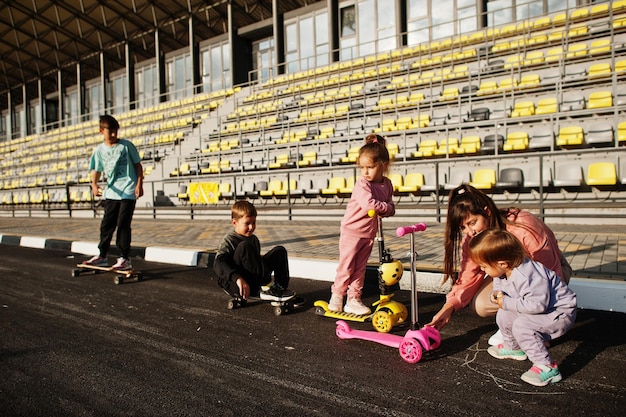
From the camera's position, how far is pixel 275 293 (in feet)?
11.6

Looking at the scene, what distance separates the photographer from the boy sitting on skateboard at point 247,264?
349 centimetres

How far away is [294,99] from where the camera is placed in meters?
18.6

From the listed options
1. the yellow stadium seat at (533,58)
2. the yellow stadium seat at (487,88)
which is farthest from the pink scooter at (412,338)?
the yellow stadium seat at (533,58)

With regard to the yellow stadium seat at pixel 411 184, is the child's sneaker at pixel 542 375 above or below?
below

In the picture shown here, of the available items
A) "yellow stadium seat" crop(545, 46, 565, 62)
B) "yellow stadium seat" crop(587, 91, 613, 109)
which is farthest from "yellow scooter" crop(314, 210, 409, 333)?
"yellow stadium seat" crop(545, 46, 565, 62)

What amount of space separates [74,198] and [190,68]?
1829cm

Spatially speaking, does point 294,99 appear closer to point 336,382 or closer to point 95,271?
point 95,271

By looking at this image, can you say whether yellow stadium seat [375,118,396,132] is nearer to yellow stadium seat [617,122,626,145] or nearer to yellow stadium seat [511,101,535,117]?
yellow stadium seat [511,101,535,117]

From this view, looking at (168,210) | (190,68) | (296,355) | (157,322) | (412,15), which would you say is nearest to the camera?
(296,355)

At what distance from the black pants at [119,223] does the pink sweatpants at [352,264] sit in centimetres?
313

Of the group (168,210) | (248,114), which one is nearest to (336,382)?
(168,210)

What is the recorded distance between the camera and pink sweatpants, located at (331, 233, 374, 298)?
3.24 m

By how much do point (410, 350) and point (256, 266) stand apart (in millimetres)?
1657

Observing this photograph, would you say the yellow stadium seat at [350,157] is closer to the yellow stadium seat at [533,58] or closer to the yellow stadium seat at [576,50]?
the yellow stadium seat at [533,58]
